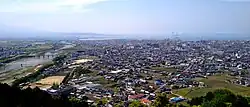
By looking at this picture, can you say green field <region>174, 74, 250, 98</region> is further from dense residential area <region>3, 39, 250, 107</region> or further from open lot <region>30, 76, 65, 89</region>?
open lot <region>30, 76, 65, 89</region>

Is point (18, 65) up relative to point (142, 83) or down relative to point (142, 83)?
down

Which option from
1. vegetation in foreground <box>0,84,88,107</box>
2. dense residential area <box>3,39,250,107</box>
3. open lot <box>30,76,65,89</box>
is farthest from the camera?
open lot <box>30,76,65,89</box>

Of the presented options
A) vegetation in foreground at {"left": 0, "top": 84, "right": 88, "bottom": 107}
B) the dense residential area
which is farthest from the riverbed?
vegetation in foreground at {"left": 0, "top": 84, "right": 88, "bottom": 107}

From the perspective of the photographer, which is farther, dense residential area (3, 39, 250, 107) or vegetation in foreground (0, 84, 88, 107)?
dense residential area (3, 39, 250, 107)

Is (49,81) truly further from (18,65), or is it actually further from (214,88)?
(18,65)

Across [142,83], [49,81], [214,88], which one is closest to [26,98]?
[214,88]

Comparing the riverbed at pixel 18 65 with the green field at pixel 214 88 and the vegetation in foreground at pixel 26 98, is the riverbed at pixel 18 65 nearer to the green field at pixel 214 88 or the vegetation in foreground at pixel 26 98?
the green field at pixel 214 88

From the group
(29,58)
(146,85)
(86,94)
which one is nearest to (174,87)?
(146,85)

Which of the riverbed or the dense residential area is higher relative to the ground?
the dense residential area
